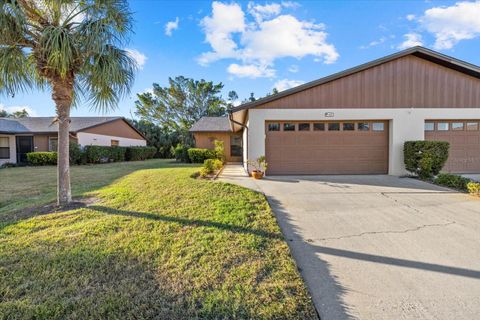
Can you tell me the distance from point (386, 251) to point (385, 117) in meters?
8.29

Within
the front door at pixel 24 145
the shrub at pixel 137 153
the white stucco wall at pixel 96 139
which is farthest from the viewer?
the shrub at pixel 137 153

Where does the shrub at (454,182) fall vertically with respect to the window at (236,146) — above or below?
below

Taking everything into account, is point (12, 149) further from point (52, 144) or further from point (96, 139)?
point (96, 139)

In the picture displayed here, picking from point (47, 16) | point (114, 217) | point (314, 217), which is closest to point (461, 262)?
point (314, 217)

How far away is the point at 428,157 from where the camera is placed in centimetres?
880

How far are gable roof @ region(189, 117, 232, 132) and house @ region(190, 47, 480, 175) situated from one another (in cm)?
899

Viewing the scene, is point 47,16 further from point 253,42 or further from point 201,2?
point 253,42

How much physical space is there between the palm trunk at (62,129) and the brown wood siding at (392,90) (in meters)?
6.75

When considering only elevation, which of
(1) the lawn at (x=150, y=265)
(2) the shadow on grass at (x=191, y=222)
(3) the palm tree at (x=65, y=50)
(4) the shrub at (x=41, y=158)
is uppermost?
(3) the palm tree at (x=65, y=50)

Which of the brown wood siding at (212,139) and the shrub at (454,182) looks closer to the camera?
the shrub at (454,182)

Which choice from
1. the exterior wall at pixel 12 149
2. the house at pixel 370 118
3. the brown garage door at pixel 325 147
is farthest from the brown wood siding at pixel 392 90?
the exterior wall at pixel 12 149

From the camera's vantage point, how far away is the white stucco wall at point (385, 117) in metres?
9.97

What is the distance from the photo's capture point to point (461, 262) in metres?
3.21

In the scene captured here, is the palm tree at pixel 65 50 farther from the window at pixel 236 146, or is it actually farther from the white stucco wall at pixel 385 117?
the window at pixel 236 146
